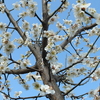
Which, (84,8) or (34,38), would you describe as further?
(34,38)

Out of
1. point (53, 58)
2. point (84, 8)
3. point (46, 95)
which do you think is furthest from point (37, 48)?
point (84, 8)

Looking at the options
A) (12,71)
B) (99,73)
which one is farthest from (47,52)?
(99,73)

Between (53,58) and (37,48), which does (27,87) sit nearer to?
(37,48)

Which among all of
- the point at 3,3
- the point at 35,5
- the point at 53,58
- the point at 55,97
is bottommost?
the point at 55,97

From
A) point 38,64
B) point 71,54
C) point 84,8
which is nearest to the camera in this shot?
point 84,8

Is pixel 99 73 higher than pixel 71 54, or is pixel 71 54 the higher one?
pixel 71 54

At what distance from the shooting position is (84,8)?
7.14 feet

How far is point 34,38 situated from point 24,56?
2.89 ft

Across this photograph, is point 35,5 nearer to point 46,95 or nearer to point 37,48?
point 37,48

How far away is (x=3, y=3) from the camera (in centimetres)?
455

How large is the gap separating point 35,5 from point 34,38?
1050mm

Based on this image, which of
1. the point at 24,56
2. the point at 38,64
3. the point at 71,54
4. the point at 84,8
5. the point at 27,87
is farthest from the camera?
the point at 24,56

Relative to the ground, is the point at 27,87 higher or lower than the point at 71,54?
lower

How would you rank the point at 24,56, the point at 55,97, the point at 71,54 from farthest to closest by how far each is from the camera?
the point at 24,56 → the point at 71,54 → the point at 55,97
